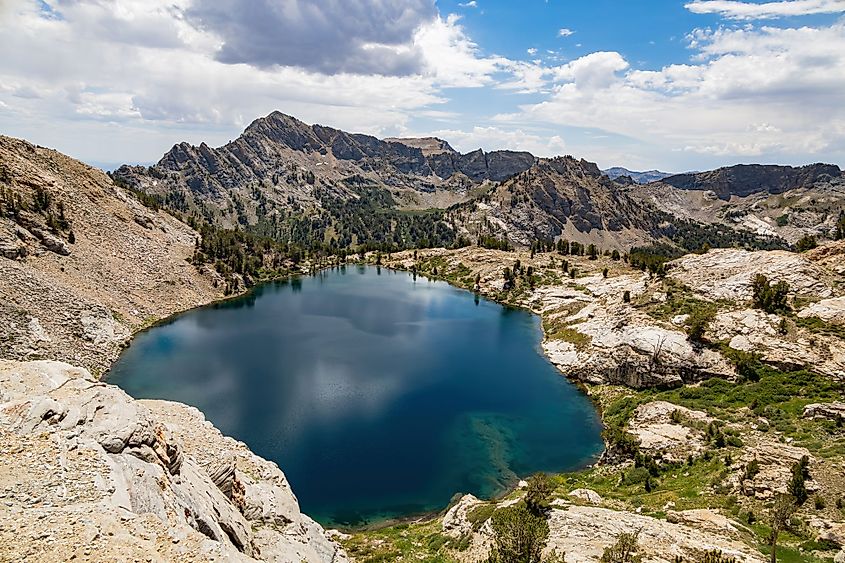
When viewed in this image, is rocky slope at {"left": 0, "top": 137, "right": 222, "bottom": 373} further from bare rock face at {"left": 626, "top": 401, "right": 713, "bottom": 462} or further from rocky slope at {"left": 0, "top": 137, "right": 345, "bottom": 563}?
bare rock face at {"left": 626, "top": 401, "right": 713, "bottom": 462}

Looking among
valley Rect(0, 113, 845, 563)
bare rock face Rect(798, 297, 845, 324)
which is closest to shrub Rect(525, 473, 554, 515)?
valley Rect(0, 113, 845, 563)

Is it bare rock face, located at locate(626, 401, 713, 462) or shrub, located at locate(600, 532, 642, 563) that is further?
bare rock face, located at locate(626, 401, 713, 462)

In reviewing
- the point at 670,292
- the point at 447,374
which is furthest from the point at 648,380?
the point at 447,374

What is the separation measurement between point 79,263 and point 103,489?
9874 cm

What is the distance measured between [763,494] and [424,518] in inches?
1060

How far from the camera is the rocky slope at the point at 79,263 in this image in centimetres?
7162

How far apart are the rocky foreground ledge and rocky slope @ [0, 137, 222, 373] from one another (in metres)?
57.6

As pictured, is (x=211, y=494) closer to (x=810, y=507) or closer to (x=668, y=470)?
(x=810, y=507)

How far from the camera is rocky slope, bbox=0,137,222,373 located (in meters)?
71.6

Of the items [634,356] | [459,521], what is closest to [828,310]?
[634,356]

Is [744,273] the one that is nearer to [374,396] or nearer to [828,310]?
[828,310]

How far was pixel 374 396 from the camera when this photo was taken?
67062 millimetres

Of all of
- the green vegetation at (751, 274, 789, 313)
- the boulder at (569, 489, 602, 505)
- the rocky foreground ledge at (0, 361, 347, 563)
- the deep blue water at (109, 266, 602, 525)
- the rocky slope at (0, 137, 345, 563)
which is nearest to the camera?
the rocky foreground ledge at (0, 361, 347, 563)

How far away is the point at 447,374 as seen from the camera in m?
77.7
